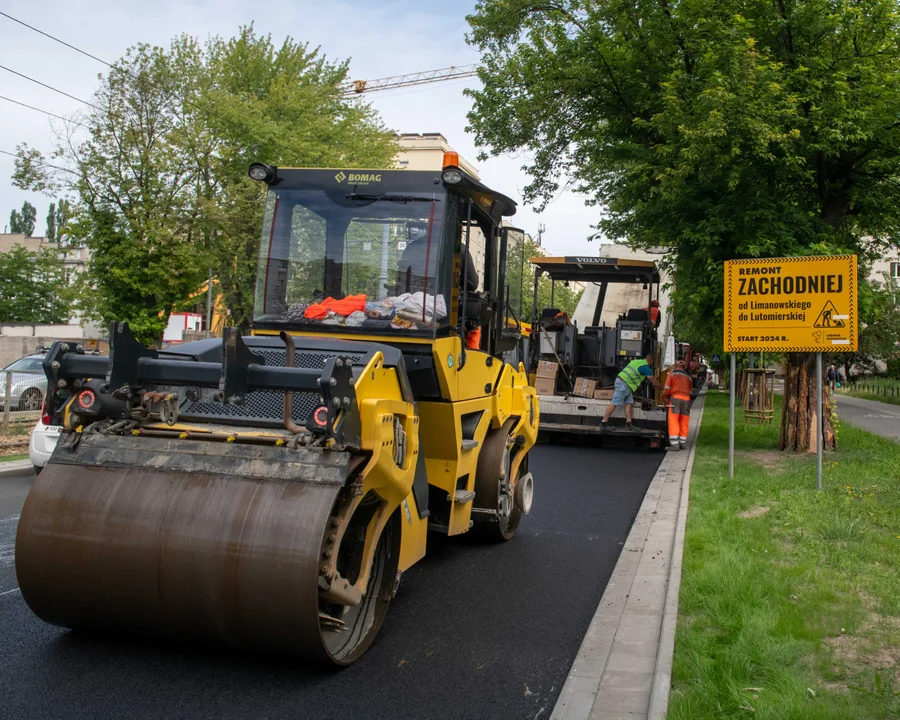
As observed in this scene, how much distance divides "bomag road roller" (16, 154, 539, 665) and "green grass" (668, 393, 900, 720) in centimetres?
171

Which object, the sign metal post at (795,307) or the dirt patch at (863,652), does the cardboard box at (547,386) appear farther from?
the dirt patch at (863,652)

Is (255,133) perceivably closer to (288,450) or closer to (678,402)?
(678,402)

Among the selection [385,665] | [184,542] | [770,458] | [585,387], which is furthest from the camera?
[585,387]

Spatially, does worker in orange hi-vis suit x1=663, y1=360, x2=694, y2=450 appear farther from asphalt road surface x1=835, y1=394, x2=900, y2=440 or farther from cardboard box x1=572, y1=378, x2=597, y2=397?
asphalt road surface x1=835, y1=394, x2=900, y2=440

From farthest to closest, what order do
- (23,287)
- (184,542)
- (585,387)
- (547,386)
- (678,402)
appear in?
1. (23,287)
2. (547,386)
3. (585,387)
4. (678,402)
5. (184,542)

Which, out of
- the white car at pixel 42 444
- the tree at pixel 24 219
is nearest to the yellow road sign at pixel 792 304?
the white car at pixel 42 444

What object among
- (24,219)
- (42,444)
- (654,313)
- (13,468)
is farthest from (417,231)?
(24,219)

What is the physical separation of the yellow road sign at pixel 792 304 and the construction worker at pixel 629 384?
3698mm

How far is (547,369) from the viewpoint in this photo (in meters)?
16.1

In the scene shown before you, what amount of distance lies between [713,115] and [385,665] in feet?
28.8

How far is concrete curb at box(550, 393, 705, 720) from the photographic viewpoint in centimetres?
396

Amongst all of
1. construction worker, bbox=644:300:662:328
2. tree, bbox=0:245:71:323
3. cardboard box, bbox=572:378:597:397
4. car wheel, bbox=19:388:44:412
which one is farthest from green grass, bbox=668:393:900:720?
tree, bbox=0:245:71:323

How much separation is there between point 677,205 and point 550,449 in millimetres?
4718

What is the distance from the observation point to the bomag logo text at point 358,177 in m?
5.83
